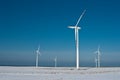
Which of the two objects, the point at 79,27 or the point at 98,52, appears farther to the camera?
the point at 98,52

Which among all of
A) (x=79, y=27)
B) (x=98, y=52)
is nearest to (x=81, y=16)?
(x=79, y=27)

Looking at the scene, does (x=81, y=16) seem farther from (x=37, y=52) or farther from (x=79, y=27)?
(x=37, y=52)

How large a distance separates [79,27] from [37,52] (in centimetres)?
4145

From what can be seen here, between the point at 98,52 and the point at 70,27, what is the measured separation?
36.3 m

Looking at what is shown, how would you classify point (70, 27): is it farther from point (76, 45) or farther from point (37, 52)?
point (37, 52)

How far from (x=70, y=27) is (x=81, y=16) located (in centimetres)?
576

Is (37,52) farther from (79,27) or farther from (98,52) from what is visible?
(79,27)

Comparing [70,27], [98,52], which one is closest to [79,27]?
[70,27]

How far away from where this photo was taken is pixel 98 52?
109m

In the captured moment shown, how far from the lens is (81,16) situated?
72.1m

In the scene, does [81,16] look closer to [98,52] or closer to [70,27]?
[70,27]

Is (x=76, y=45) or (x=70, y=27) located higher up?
(x=70, y=27)

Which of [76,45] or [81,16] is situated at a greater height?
[81,16]

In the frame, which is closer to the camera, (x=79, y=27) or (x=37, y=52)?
(x=79, y=27)
